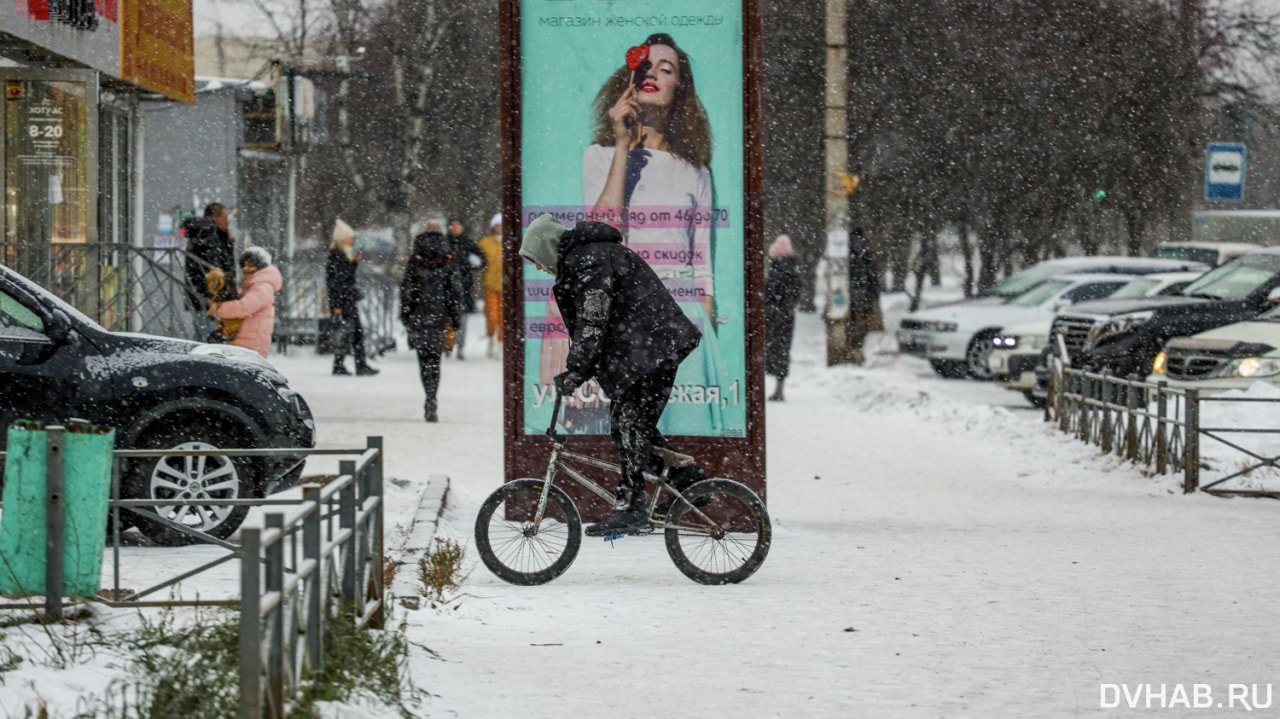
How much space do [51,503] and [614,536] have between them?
9.57ft

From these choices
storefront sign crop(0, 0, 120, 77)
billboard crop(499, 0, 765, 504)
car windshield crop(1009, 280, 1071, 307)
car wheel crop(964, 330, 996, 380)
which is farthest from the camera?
car wheel crop(964, 330, 996, 380)

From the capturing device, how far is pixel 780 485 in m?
12.0

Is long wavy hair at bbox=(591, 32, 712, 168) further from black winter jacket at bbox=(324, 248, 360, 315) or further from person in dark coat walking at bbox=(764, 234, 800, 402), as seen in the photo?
black winter jacket at bbox=(324, 248, 360, 315)

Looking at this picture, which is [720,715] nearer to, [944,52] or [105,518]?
[105,518]

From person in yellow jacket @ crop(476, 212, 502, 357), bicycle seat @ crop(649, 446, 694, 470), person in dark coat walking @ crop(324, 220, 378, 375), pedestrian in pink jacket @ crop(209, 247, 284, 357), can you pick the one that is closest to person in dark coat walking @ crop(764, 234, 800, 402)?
person in dark coat walking @ crop(324, 220, 378, 375)

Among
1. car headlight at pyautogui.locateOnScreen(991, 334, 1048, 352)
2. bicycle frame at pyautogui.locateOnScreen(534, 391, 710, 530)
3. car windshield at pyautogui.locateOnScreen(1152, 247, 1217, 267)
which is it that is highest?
car windshield at pyautogui.locateOnScreen(1152, 247, 1217, 267)

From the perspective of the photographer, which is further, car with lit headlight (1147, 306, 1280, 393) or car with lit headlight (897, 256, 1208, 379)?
car with lit headlight (897, 256, 1208, 379)

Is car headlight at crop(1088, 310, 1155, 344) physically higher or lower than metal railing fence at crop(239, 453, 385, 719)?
higher

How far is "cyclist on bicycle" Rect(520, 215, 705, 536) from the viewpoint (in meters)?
7.66

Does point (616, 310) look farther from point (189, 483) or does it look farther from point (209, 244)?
point (209, 244)

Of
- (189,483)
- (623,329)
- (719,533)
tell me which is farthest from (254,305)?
(719,533)

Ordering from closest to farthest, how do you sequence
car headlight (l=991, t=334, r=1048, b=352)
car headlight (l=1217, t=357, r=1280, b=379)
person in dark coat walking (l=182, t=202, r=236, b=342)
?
car headlight (l=1217, t=357, r=1280, b=379), person in dark coat walking (l=182, t=202, r=236, b=342), car headlight (l=991, t=334, r=1048, b=352)

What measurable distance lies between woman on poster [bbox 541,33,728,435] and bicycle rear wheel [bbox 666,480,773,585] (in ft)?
5.69

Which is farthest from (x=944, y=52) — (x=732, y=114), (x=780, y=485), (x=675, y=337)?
(x=675, y=337)
